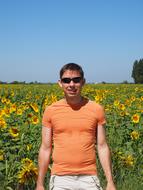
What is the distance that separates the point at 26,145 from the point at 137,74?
6562cm

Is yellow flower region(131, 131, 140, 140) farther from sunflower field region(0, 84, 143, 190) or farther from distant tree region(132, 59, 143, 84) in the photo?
distant tree region(132, 59, 143, 84)

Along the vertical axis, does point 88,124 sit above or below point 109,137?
above

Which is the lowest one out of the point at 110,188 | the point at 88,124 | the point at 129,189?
the point at 129,189

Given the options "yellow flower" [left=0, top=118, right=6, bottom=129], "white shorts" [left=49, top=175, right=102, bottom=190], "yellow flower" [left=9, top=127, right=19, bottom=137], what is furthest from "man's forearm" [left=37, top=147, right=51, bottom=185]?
"yellow flower" [left=0, top=118, right=6, bottom=129]

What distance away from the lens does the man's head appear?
3.23m

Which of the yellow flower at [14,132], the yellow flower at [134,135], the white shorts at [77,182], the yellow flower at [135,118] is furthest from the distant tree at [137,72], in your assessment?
the white shorts at [77,182]

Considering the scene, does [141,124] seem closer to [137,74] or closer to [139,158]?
[139,158]

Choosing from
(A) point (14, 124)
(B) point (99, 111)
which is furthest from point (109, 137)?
(B) point (99, 111)

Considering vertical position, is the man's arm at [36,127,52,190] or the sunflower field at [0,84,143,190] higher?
the man's arm at [36,127,52,190]

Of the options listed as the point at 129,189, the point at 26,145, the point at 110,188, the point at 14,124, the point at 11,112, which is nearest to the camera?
the point at 110,188

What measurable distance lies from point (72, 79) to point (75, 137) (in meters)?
0.38

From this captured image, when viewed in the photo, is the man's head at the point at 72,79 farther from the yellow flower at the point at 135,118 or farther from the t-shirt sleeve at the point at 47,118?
the yellow flower at the point at 135,118

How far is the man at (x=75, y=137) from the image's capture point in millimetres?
3186

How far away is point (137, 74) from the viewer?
70.1m
